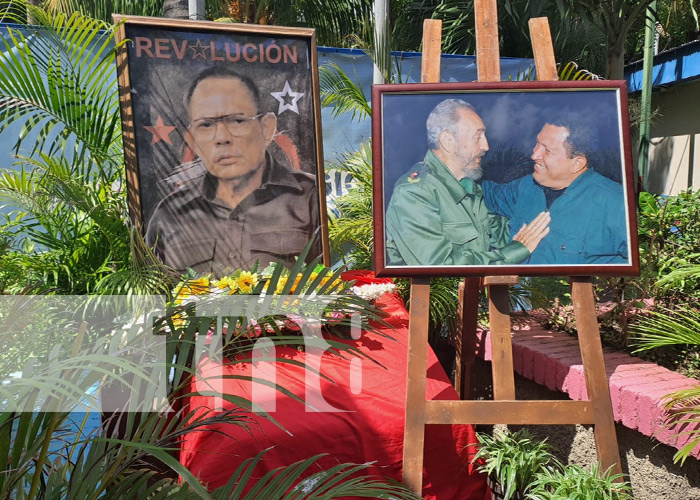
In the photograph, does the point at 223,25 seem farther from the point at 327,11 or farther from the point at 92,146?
the point at 327,11

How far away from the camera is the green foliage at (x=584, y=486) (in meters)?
2.39

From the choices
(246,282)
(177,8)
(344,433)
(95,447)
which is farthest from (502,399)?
(177,8)

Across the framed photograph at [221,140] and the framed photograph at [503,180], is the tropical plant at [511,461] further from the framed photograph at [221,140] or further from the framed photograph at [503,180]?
the framed photograph at [221,140]

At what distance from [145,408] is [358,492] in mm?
598

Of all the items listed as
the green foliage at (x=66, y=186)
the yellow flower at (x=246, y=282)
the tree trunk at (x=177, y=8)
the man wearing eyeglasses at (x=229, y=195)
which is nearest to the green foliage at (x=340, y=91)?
the tree trunk at (x=177, y=8)

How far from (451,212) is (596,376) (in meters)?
0.81

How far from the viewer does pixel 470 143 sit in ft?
8.93

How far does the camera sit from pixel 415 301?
262 cm

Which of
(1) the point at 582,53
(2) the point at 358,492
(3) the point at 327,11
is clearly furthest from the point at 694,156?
(2) the point at 358,492

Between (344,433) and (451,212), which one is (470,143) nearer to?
(451,212)

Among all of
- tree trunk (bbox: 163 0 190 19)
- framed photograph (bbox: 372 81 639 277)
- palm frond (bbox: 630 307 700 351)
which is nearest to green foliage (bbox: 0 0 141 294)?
tree trunk (bbox: 163 0 190 19)

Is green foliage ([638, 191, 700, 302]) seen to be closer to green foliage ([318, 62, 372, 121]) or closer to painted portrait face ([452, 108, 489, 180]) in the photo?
painted portrait face ([452, 108, 489, 180])

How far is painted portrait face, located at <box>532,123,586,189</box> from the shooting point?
267 cm

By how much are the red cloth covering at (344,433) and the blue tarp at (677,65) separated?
7.58m
